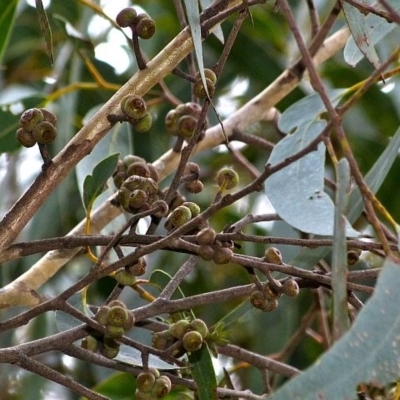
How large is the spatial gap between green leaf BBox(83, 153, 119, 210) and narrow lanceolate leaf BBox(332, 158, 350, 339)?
317 millimetres

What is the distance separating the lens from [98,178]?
1.03 metres

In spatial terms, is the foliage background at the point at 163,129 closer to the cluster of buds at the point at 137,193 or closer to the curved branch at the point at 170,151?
the curved branch at the point at 170,151

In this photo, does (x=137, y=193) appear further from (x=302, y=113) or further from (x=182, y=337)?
(x=302, y=113)

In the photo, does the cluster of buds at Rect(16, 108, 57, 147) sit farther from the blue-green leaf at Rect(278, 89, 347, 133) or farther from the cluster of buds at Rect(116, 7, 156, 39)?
the blue-green leaf at Rect(278, 89, 347, 133)

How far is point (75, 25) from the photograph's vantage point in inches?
69.8

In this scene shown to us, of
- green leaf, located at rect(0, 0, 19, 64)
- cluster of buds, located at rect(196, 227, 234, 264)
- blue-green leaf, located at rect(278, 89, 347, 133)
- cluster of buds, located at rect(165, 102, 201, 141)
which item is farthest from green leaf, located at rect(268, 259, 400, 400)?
green leaf, located at rect(0, 0, 19, 64)

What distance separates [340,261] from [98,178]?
0.39 meters

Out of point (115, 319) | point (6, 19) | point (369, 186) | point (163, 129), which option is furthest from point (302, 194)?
point (163, 129)

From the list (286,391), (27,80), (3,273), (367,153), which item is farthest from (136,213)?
(27,80)

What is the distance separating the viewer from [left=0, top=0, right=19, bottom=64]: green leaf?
4.48 ft

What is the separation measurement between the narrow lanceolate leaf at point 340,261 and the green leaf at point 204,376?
243 millimetres

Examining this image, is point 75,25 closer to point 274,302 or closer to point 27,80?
point 27,80

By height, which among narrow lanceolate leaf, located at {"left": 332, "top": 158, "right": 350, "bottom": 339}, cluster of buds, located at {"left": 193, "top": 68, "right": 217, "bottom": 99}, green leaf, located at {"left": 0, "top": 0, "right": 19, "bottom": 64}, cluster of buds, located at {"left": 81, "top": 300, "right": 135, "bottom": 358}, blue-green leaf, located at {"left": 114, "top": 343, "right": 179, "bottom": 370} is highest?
green leaf, located at {"left": 0, "top": 0, "right": 19, "bottom": 64}

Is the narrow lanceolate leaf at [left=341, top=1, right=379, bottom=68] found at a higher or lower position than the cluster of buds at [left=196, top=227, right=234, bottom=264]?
higher
